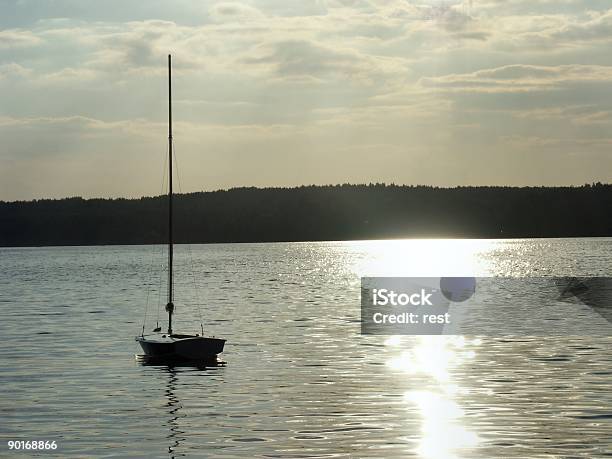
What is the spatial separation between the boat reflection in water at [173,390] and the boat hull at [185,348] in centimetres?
56

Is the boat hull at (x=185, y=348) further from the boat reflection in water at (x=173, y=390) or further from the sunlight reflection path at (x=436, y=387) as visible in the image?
the sunlight reflection path at (x=436, y=387)

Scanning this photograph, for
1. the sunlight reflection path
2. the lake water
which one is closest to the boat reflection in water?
the lake water

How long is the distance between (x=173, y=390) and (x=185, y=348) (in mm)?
7405

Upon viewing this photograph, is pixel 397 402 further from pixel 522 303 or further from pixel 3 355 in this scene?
pixel 522 303

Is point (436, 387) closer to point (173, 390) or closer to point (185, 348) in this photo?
point (173, 390)

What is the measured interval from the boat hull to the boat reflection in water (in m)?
0.56

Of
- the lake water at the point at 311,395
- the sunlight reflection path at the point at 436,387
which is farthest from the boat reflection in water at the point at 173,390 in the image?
the sunlight reflection path at the point at 436,387

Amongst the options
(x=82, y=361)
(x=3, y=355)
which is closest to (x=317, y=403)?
(x=82, y=361)

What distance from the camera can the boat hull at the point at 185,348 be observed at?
56.2 meters

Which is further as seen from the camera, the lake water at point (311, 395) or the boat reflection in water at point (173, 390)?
the boat reflection in water at point (173, 390)

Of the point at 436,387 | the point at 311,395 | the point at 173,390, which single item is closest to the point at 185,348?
the point at 173,390

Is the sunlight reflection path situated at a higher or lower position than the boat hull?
lower

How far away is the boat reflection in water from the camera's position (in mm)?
36188

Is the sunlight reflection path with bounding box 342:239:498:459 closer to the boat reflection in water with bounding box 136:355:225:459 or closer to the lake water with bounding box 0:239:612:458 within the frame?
the lake water with bounding box 0:239:612:458
